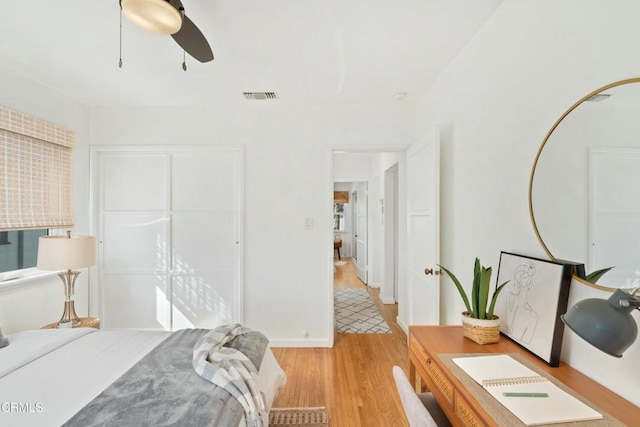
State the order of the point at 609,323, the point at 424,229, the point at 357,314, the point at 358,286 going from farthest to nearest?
the point at 358,286, the point at 357,314, the point at 424,229, the point at 609,323

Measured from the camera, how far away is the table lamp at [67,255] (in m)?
2.30

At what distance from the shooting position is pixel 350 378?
2566mm

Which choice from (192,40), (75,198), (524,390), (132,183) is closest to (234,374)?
(524,390)

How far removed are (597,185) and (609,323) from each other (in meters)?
0.57

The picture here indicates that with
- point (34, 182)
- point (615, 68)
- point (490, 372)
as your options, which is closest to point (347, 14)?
point (615, 68)

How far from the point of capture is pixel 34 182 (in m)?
2.58

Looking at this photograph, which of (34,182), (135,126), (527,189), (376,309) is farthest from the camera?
(376,309)

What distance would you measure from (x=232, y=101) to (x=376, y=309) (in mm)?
3385

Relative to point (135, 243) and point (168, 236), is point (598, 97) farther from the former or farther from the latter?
point (135, 243)

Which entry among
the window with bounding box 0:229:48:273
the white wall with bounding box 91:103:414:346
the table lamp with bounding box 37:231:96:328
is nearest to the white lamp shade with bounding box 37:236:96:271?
the table lamp with bounding box 37:231:96:328

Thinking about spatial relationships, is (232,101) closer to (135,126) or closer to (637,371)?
(135,126)

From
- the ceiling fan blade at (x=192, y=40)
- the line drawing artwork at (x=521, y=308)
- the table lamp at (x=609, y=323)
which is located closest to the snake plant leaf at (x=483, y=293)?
the line drawing artwork at (x=521, y=308)

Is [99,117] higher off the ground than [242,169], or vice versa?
[99,117]

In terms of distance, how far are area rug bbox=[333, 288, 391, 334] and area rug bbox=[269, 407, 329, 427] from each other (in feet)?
4.97
